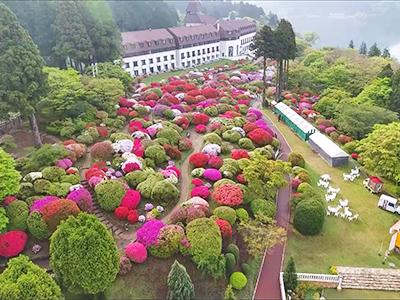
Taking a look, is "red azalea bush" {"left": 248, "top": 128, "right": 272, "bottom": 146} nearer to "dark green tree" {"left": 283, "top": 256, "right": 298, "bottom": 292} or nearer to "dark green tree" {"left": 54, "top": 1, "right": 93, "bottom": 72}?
"dark green tree" {"left": 283, "top": 256, "right": 298, "bottom": 292}

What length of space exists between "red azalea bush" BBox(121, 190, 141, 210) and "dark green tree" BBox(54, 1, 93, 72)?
92.2 feet

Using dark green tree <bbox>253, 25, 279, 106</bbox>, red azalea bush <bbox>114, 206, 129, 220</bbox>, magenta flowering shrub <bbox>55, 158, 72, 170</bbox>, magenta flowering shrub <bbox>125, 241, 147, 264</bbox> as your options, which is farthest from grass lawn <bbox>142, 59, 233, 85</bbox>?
magenta flowering shrub <bbox>125, 241, 147, 264</bbox>

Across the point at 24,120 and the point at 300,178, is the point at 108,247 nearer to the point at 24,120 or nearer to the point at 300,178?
the point at 300,178

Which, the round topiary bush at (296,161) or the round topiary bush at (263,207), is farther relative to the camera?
the round topiary bush at (296,161)

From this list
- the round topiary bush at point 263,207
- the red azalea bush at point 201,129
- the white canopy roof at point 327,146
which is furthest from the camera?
the red azalea bush at point 201,129

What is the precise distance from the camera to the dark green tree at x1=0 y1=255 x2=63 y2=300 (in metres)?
15.8

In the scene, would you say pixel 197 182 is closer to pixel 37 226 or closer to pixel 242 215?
pixel 242 215

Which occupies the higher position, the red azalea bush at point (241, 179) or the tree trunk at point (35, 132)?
the tree trunk at point (35, 132)

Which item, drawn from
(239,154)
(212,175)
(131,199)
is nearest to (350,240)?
(212,175)

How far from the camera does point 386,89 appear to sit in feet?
148

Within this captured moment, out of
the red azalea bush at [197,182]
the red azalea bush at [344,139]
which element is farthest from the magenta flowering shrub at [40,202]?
the red azalea bush at [344,139]

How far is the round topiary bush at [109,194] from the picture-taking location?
25.0 m

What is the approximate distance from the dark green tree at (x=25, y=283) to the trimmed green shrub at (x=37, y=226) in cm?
504

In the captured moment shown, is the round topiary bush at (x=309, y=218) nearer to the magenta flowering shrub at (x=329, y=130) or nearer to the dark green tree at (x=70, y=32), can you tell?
the magenta flowering shrub at (x=329, y=130)
